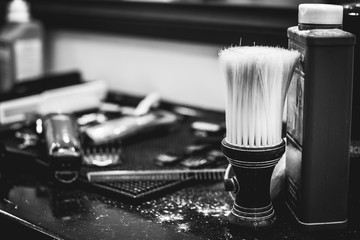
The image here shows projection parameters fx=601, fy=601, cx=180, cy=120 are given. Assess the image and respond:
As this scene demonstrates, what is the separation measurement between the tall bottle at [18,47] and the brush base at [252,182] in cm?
80

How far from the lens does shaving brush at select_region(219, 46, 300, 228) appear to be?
0.66 meters

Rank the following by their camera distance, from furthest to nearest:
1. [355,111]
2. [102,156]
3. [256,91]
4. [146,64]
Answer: [146,64] < [102,156] < [355,111] < [256,91]

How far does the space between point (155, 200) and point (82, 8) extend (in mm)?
803

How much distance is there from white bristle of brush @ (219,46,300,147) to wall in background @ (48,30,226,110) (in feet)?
1.56

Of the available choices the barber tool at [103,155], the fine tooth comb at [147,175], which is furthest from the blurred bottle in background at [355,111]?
the barber tool at [103,155]

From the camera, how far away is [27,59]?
4.69 ft

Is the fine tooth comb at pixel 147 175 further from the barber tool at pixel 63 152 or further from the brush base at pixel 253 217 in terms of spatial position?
the brush base at pixel 253 217

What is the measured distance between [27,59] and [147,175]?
Answer: 2.27 feet

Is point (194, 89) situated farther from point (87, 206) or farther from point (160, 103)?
point (87, 206)

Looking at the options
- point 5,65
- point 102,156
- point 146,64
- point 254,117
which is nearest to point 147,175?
point 102,156

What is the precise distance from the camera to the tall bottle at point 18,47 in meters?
1.39

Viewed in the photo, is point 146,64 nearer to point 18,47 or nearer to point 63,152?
point 18,47

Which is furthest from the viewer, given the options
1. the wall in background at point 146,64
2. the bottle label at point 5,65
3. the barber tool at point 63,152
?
the bottle label at point 5,65

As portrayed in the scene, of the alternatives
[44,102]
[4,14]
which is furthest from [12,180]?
[4,14]
